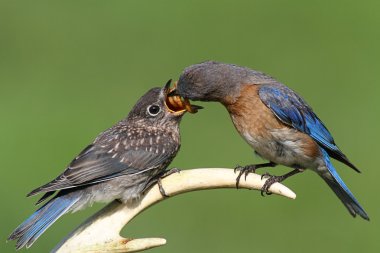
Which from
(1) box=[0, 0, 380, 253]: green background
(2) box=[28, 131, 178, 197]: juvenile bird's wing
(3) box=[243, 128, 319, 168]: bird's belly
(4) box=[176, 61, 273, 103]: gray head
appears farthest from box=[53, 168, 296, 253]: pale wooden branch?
(1) box=[0, 0, 380, 253]: green background

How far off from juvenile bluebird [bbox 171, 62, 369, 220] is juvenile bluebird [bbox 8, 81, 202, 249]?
0.22 metres

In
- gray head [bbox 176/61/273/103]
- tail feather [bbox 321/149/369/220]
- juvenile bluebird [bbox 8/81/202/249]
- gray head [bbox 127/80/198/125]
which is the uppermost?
gray head [bbox 176/61/273/103]

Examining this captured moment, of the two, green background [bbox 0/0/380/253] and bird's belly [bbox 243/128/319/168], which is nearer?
bird's belly [bbox 243/128/319/168]

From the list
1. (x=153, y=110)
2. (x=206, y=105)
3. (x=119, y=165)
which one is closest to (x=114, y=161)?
(x=119, y=165)

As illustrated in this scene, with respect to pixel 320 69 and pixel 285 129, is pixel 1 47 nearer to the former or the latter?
pixel 320 69

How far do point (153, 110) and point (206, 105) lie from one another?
4.98 meters

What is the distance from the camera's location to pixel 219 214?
1056 centimetres

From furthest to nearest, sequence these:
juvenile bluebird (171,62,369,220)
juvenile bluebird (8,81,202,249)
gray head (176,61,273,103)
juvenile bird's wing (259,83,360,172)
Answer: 1. juvenile bird's wing (259,83,360,172)
2. juvenile bluebird (171,62,369,220)
3. gray head (176,61,273,103)
4. juvenile bluebird (8,81,202,249)

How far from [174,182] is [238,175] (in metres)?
0.30

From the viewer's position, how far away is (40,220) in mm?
5969

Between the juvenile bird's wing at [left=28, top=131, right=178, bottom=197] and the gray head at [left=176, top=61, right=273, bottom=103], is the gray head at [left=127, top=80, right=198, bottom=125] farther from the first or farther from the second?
the gray head at [left=176, top=61, right=273, bottom=103]

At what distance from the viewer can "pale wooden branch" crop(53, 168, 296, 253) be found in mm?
5438

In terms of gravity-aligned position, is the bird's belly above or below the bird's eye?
below

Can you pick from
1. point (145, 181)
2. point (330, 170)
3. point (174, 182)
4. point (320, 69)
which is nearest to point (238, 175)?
point (174, 182)
